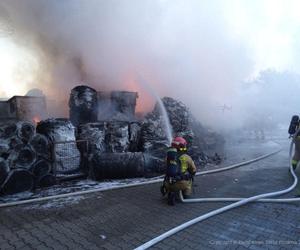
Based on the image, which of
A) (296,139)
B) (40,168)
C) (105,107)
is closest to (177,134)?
(105,107)

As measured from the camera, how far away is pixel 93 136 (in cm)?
679

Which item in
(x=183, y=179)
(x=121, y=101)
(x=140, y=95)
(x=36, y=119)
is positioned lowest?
(x=183, y=179)

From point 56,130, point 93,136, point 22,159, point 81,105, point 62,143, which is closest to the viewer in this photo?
point 22,159

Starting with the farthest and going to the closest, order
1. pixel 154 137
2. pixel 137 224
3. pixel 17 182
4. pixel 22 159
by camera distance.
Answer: pixel 154 137 < pixel 22 159 < pixel 17 182 < pixel 137 224

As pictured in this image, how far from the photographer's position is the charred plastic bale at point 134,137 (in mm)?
7445

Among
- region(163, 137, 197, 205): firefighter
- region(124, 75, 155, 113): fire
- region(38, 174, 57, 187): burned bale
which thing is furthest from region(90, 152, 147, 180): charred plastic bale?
region(124, 75, 155, 113): fire

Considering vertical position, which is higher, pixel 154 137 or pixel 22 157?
pixel 154 137

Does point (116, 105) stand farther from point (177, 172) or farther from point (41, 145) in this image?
point (177, 172)

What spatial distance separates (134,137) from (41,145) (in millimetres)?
2648

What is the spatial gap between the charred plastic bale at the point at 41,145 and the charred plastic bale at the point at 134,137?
240cm

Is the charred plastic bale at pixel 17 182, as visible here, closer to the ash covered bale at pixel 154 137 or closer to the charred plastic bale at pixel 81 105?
the ash covered bale at pixel 154 137

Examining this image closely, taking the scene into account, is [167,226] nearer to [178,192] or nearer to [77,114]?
[178,192]

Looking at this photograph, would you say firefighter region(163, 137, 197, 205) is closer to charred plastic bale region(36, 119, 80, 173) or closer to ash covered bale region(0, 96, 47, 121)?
charred plastic bale region(36, 119, 80, 173)

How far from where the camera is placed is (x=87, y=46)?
1075 centimetres
